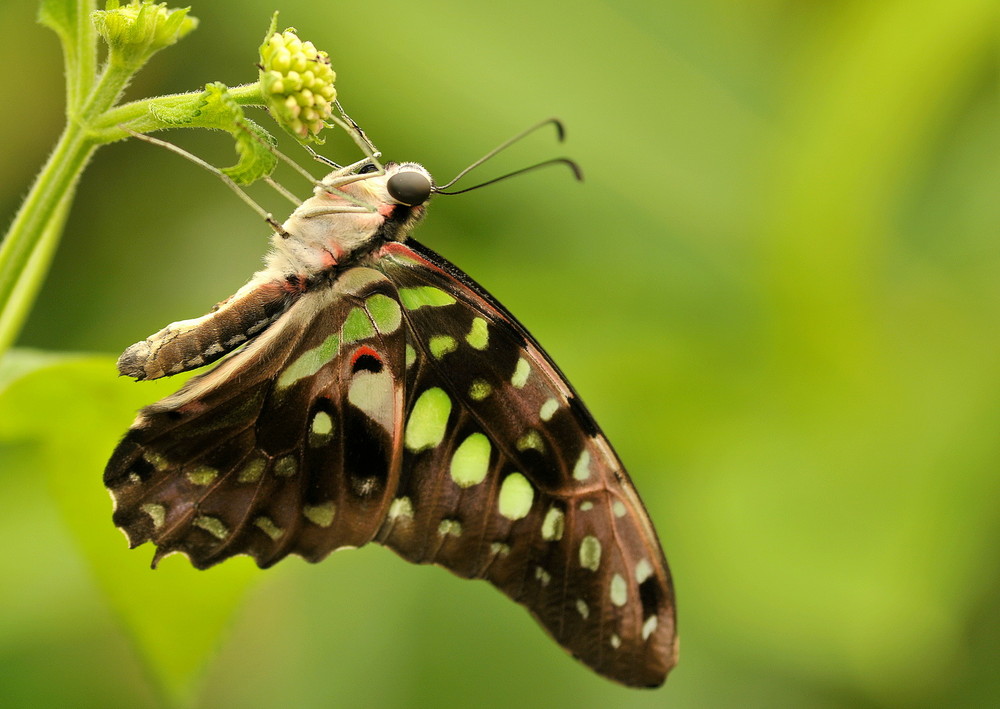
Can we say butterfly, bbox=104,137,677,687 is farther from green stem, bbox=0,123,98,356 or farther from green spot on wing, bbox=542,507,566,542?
green stem, bbox=0,123,98,356

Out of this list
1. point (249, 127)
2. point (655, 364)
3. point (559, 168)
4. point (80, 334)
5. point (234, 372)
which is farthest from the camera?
point (559, 168)

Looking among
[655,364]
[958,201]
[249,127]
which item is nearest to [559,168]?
[655,364]

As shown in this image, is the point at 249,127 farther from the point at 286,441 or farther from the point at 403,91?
the point at 403,91

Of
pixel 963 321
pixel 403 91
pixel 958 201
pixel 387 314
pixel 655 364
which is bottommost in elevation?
pixel 387 314

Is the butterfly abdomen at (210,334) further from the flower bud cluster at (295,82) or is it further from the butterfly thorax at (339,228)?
the flower bud cluster at (295,82)

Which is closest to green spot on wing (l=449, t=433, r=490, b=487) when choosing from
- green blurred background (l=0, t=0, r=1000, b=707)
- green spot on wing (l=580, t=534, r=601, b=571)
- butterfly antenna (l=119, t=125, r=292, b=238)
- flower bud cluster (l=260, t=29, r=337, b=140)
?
green spot on wing (l=580, t=534, r=601, b=571)

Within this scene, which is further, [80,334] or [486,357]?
[80,334]

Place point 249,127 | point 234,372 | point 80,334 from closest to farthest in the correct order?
1. point 249,127
2. point 234,372
3. point 80,334

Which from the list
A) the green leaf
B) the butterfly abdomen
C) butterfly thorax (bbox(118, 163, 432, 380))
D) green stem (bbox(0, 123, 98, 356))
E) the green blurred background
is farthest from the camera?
the green blurred background
